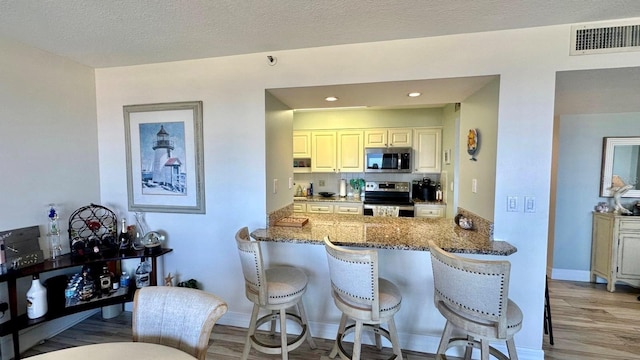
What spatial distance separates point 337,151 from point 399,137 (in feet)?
3.45

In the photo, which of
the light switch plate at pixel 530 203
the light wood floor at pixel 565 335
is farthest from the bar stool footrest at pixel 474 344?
the light switch plate at pixel 530 203

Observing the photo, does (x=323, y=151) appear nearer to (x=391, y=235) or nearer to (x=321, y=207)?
(x=321, y=207)

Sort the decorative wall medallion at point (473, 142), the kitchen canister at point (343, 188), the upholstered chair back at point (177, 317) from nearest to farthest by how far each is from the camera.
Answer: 1. the upholstered chair back at point (177, 317)
2. the decorative wall medallion at point (473, 142)
3. the kitchen canister at point (343, 188)

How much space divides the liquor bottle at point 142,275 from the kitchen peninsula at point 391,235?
1.06m

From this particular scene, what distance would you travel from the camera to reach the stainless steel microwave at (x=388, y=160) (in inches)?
169

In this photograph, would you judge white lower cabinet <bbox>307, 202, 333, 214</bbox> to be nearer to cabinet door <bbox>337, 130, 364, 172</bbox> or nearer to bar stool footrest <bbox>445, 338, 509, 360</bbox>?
cabinet door <bbox>337, 130, 364, 172</bbox>

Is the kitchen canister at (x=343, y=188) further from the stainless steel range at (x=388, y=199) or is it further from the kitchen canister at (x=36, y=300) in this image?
the kitchen canister at (x=36, y=300)

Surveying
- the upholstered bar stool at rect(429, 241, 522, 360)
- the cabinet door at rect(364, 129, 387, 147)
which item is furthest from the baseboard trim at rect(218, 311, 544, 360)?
the cabinet door at rect(364, 129, 387, 147)

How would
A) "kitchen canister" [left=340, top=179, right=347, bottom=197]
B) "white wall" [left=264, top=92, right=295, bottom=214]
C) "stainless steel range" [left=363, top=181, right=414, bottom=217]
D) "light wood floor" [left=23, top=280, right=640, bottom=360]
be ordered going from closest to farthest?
1. "light wood floor" [left=23, top=280, right=640, bottom=360]
2. "white wall" [left=264, top=92, right=295, bottom=214]
3. "stainless steel range" [left=363, top=181, right=414, bottom=217]
4. "kitchen canister" [left=340, top=179, right=347, bottom=197]

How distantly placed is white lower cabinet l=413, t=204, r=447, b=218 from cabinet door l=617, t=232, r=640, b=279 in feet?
6.08

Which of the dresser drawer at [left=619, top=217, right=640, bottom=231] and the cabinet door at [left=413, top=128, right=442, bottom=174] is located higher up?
the cabinet door at [left=413, top=128, right=442, bottom=174]

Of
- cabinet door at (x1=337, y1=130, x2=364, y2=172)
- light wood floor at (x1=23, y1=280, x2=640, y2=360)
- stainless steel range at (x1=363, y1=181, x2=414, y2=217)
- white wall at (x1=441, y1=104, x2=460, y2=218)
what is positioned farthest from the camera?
cabinet door at (x1=337, y1=130, x2=364, y2=172)

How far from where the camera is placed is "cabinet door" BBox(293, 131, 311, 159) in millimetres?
4736

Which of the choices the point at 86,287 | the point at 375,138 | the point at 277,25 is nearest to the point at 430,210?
the point at 375,138
